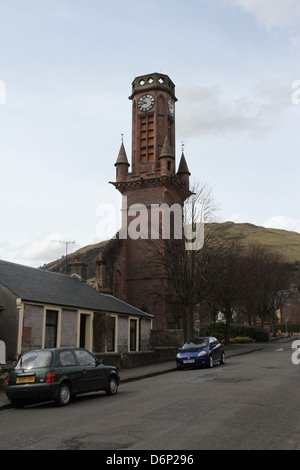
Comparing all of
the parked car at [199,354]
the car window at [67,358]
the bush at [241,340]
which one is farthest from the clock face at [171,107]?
the car window at [67,358]

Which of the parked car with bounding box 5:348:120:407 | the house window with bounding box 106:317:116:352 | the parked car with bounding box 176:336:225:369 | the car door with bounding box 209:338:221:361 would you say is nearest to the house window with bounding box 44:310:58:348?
the house window with bounding box 106:317:116:352

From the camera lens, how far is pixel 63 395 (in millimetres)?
11539

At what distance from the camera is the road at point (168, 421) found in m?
6.75

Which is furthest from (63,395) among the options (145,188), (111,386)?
(145,188)

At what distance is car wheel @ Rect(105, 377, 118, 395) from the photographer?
43.4 feet

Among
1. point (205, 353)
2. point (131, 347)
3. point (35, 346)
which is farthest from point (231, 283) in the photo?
point (35, 346)

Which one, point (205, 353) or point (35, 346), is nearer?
point (35, 346)

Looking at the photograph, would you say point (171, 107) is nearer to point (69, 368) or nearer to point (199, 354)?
point (199, 354)

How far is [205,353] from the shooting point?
21.0 meters

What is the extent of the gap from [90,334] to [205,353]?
18.7 ft

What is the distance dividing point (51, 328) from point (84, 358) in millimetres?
7058

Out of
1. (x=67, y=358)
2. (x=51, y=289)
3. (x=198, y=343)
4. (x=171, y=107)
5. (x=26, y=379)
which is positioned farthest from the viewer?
(x=171, y=107)

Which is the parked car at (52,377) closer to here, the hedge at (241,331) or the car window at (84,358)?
the car window at (84,358)
